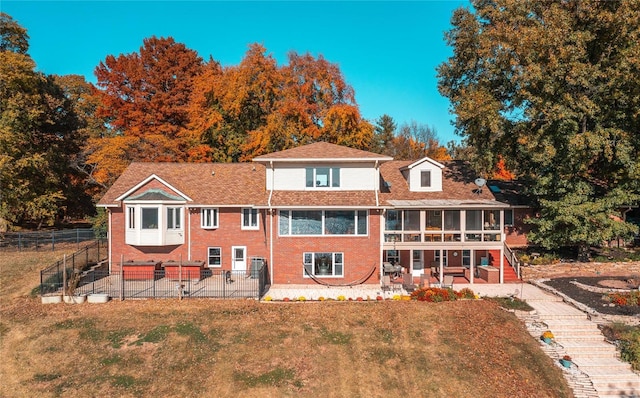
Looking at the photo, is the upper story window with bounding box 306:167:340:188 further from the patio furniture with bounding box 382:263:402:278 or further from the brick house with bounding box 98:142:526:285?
the patio furniture with bounding box 382:263:402:278

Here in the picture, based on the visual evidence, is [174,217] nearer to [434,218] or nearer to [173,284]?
[173,284]

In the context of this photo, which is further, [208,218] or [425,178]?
[425,178]

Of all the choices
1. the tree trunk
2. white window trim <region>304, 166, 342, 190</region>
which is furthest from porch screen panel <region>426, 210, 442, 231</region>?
the tree trunk

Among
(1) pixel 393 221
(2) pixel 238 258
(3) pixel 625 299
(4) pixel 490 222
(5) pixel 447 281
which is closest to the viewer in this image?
(3) pixel 625 299

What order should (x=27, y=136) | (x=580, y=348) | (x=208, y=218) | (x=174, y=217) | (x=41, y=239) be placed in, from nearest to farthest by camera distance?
(x=580, y=348) → (x=174, y=217) → (x=208, y=218) → (x=41, y=239) → (x=27, y=136)

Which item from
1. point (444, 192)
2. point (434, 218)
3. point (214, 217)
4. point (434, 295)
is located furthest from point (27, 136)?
point (434, 295)

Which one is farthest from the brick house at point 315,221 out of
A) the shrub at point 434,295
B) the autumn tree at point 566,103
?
the autumn tree at point 566,103

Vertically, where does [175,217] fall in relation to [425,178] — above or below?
below
